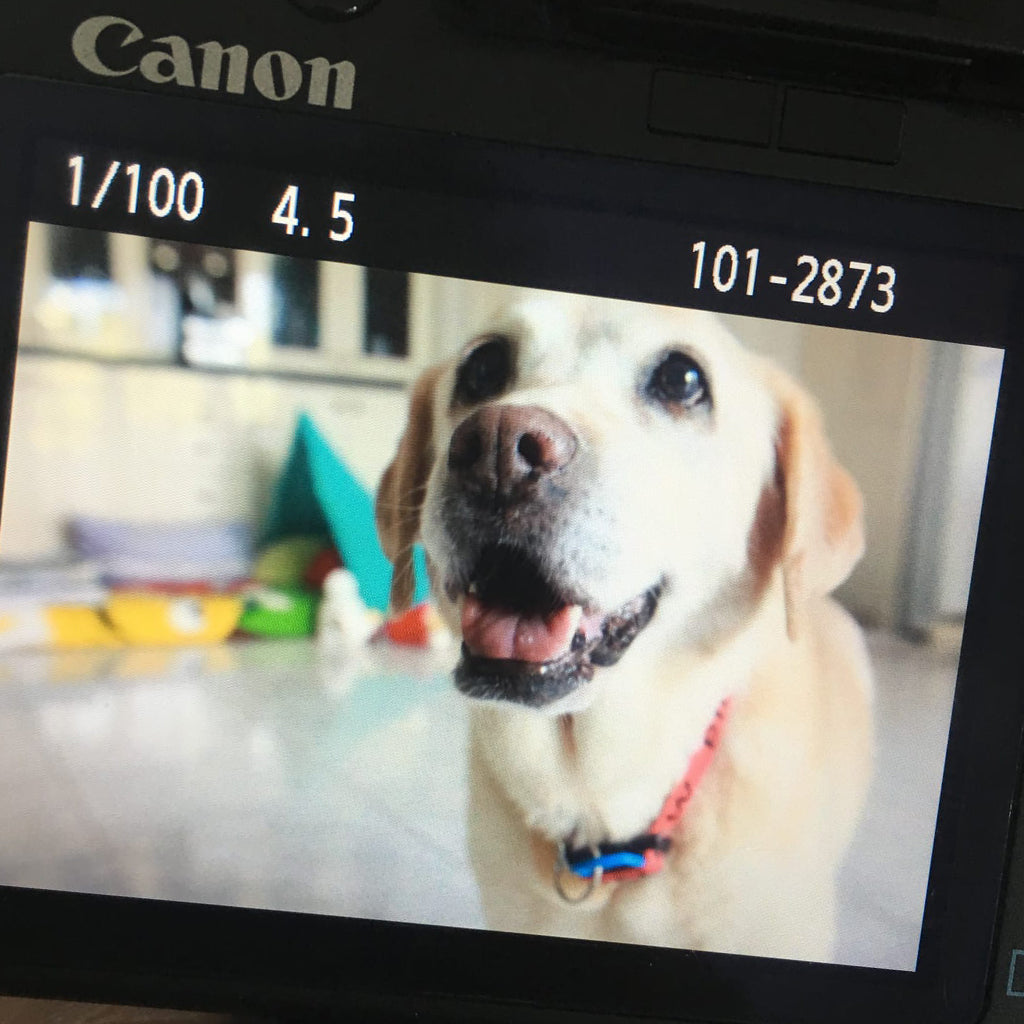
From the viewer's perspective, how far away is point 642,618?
1.60 ft

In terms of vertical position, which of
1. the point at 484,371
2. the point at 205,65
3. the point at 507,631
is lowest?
the point at 507,631

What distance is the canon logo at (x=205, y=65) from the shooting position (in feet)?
1.48

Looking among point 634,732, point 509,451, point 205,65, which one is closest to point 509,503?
point 509,451

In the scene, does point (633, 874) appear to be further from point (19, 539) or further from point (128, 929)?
point (19, 539)

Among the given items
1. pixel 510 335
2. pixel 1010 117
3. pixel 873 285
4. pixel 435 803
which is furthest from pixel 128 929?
pixel 1010 117

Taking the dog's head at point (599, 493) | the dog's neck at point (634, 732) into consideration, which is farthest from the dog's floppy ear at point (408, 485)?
the dog's neck at point (634, 732)

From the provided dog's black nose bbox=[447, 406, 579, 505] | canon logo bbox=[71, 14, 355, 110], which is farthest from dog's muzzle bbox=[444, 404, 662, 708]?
canon logo bbox=[71, 14, 355, 110]

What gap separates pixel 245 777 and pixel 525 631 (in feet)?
0.57

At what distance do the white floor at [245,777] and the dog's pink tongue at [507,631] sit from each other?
1.1 inches

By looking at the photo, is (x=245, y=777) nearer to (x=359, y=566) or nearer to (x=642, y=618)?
(x=359, y=566)

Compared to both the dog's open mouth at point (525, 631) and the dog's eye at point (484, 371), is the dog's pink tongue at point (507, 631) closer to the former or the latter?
the dog's open mouth at point (525, 631)

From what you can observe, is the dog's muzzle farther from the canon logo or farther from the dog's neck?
the canon logo

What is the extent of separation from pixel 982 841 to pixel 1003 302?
31 cm

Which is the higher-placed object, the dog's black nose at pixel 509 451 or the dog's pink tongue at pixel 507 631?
the dog's black nose at pixel 509 451
